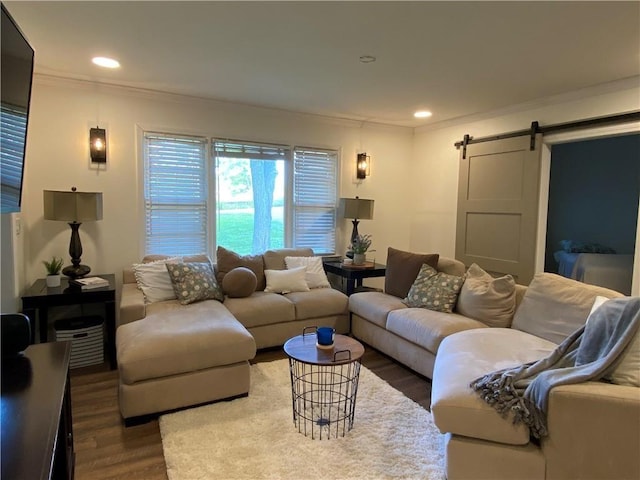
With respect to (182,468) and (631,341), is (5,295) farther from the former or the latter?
(631,341)

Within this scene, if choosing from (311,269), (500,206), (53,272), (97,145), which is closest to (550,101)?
(500,206)

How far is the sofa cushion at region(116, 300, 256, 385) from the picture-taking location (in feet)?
7.73

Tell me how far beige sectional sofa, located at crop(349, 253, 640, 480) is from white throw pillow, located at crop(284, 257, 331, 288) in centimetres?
178

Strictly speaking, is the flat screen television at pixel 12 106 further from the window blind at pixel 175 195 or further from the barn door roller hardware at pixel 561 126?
the barn door roller hardware at pixel 561 126

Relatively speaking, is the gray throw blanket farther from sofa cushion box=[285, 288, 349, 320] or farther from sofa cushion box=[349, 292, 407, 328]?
sofa cushion box=[285, 288, 349, 320]

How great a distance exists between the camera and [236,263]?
12.6ft

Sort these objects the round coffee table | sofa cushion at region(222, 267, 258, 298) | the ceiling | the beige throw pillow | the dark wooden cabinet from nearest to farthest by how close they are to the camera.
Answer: the dark wooden cabinet → the ceiling → the round coffee table → the beige throw pillow → sofa cushion at region(222, 267, 258, 298)

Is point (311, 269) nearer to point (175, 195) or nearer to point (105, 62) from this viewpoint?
point (175, 195)

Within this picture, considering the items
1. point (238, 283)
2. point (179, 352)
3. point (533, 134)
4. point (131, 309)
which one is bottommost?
point (179, 352)

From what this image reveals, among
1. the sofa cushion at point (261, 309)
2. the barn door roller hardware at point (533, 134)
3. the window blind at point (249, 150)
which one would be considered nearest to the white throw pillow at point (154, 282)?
the sofa cushion at point (261, 309)

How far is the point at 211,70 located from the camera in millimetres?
3141

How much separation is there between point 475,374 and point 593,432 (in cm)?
53

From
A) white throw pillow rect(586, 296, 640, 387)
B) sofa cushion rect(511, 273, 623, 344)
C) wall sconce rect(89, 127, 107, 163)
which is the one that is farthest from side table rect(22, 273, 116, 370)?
white throw pillow rect(586, 296, 640, 387)

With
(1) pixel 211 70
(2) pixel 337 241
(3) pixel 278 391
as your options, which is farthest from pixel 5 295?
(2) pixel 337 241
